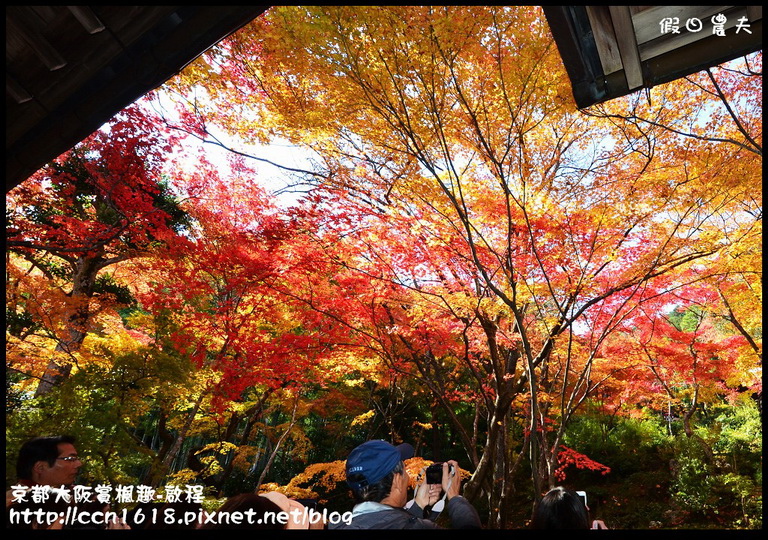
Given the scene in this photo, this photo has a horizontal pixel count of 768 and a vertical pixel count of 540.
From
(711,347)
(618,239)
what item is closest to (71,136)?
(618,239)

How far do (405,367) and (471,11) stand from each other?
9.81 meters

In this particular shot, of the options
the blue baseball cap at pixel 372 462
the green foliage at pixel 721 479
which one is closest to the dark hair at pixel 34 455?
the blue baseball cap at pixel 372 462

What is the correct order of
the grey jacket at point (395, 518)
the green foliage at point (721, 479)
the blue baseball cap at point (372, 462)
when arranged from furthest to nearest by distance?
the green foliage at point (721, 479) < the blue baseball cap at point (372, 462) < the grey jacket at point (395, 518)

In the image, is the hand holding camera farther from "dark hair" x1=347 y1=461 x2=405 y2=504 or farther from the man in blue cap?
"dark hair" x1=347 y1=461 x2=405 y2=504

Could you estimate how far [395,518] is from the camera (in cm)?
206

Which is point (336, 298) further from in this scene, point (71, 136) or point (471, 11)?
point (71, 136)

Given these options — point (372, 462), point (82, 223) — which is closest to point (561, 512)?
point (372, 462)

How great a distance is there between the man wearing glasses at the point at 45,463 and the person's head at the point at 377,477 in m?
2.19

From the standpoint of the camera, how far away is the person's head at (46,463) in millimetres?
2885

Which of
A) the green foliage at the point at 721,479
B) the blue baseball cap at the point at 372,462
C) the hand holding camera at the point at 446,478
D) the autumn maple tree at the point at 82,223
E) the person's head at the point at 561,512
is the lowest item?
the green foliage at the point at 721,479

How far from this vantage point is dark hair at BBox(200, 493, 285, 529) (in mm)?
2070

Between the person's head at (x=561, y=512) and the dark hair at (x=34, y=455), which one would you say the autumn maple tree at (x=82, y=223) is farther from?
the person's head at (x=561, y=512)

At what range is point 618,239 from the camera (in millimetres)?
6695

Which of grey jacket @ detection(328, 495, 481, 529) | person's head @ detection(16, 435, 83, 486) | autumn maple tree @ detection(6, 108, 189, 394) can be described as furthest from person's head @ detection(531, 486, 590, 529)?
autumn maple tree @ detection(6, 108, 189, 394)
